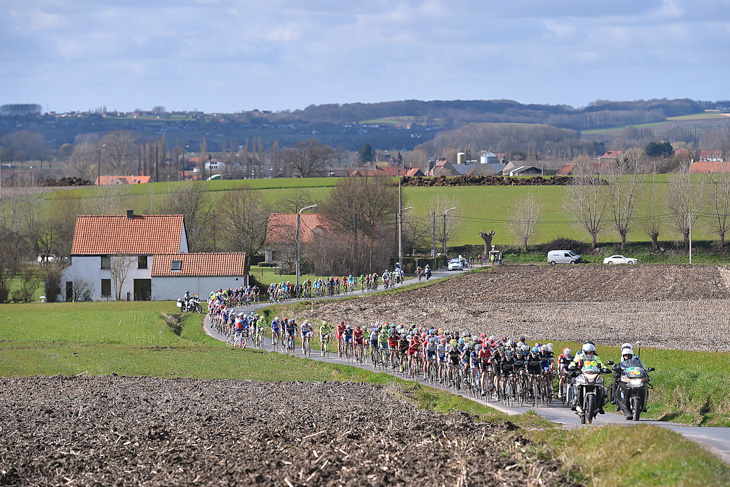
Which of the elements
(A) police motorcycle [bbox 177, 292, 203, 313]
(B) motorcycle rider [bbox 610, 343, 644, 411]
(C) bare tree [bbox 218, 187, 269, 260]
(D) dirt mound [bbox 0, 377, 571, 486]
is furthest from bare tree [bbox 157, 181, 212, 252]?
(B) motorcycle rider [bbox 610, 343, 644, 411]

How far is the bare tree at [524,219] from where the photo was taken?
9875cm

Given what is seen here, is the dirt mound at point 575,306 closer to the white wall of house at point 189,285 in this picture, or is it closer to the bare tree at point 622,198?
the white wall of house at point 189,285

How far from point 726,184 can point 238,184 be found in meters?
65.1

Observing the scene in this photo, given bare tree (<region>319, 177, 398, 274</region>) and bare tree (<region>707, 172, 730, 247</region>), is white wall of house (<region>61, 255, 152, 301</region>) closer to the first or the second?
bare tree (<region>319, 177, 398, 274</region>)

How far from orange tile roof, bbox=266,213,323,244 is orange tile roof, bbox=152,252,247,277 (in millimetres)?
21435

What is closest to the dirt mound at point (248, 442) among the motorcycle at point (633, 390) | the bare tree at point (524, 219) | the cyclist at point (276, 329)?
the motorcycle at point (633, 390)

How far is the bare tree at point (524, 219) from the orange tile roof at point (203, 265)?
A: 34847 mm

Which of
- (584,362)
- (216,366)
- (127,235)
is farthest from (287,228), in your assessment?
(584,362)

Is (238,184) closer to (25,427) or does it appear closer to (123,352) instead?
(123,352)

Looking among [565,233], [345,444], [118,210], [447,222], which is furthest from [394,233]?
[345,444]

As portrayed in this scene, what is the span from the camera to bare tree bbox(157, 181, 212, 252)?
9750 centimetres

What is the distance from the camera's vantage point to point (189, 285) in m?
68.3

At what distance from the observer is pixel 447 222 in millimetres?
103250

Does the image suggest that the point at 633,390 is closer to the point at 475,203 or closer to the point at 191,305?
the point at 191,305
